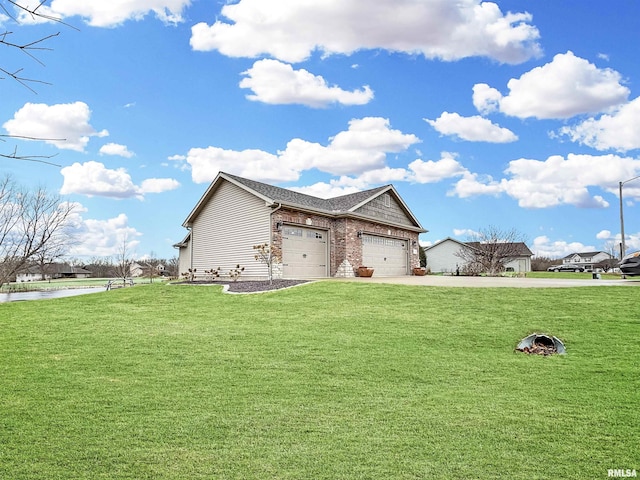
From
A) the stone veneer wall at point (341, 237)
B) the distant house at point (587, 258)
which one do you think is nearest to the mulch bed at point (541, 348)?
the stone veneer wall at point (341, 237)

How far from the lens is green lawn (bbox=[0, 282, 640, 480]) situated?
3.64 meters

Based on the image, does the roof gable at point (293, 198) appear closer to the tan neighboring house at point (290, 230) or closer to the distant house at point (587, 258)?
the tan neighboring house at point (290, 230)

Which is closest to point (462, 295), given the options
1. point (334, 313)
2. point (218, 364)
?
point (334, 313)

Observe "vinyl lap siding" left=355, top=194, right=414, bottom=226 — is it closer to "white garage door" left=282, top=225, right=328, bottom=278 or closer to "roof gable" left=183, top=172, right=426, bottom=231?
"roof gable" left=183, top=172, right=426, bottom=231

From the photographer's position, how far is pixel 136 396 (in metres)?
5.07

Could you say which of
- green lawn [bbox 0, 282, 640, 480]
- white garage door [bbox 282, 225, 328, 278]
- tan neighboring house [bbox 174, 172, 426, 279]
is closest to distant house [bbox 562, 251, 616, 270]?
tan neighboring house [bbox 174, 172, 426, 279]

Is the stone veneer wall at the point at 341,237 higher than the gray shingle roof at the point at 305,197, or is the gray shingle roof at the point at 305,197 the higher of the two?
the gray shingle roof at the point at 305,197

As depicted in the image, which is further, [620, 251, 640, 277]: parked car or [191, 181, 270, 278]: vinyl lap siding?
[191, 181, 270, 278]: vinyl lap siding

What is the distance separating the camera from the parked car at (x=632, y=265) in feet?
50.0

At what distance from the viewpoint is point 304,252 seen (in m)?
19.3

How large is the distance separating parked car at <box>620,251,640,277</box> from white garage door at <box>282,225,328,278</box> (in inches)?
446

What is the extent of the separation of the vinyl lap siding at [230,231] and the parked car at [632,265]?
12.8 metres

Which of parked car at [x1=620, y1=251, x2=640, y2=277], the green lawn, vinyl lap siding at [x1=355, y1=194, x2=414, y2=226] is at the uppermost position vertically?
vinyl lap siding at [x1=355, y1=194, x2=414, y2=226]

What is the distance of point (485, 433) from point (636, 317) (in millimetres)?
6500
